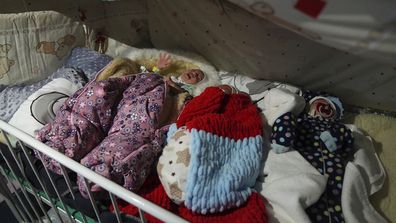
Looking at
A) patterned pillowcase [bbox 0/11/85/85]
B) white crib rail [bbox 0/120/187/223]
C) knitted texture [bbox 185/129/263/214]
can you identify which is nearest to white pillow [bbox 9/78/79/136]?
patterned pillowcase [bbox 0/11/85/85]

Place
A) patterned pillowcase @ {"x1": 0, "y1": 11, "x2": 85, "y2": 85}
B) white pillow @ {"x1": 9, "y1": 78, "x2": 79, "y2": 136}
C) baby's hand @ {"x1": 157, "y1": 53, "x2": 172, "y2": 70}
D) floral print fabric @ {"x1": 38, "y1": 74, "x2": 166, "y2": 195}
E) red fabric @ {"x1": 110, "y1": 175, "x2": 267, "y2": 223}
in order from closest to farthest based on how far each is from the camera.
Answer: red fabric @ {"x1": 110, "y1": 175, "x2": 267, "y2": 223}, floral print fabric @ {"x1": 38, "y1": 74, "x2": 166, "y2": 195}, white pillow @ {"x1": 9, "y1": 78, "x2": 79, "y2": 136}, patterned pillowcase @ {"x1": 0, "y1": 11, "x2": 85, "y2": 85}, baby's hand @ {"x1": 157, "y1": 53, "x2": 172, "y2": 70}

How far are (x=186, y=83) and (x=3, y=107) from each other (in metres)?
0.66

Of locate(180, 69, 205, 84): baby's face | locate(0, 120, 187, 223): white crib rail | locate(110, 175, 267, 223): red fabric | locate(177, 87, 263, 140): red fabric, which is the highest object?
locate(0, 120, 187, 223): white crib rail

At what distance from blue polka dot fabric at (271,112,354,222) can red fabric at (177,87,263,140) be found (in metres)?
0.07

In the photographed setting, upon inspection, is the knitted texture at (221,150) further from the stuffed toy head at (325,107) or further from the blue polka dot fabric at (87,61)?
the blue polka dot fabric at (87,61)

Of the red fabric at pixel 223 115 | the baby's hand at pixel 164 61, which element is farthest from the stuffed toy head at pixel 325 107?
the baby's hand at pixel 164 61

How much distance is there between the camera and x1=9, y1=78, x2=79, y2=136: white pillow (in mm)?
1183

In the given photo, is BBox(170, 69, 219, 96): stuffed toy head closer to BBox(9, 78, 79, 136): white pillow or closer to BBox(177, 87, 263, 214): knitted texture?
BBox(177, 87, 263, 214): knitted texture

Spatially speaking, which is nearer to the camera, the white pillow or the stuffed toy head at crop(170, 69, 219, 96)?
the white pillow

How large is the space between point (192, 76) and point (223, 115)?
1.32ft

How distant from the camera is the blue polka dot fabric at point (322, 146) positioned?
3.09 ft

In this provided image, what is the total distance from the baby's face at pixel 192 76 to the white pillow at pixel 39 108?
44 centimetres

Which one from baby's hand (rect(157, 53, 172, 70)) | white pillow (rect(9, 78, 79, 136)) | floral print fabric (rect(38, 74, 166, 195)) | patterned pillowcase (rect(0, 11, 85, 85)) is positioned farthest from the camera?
baby's hand (rect(157, 53, 172, 70))

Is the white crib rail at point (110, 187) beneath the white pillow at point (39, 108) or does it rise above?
above
